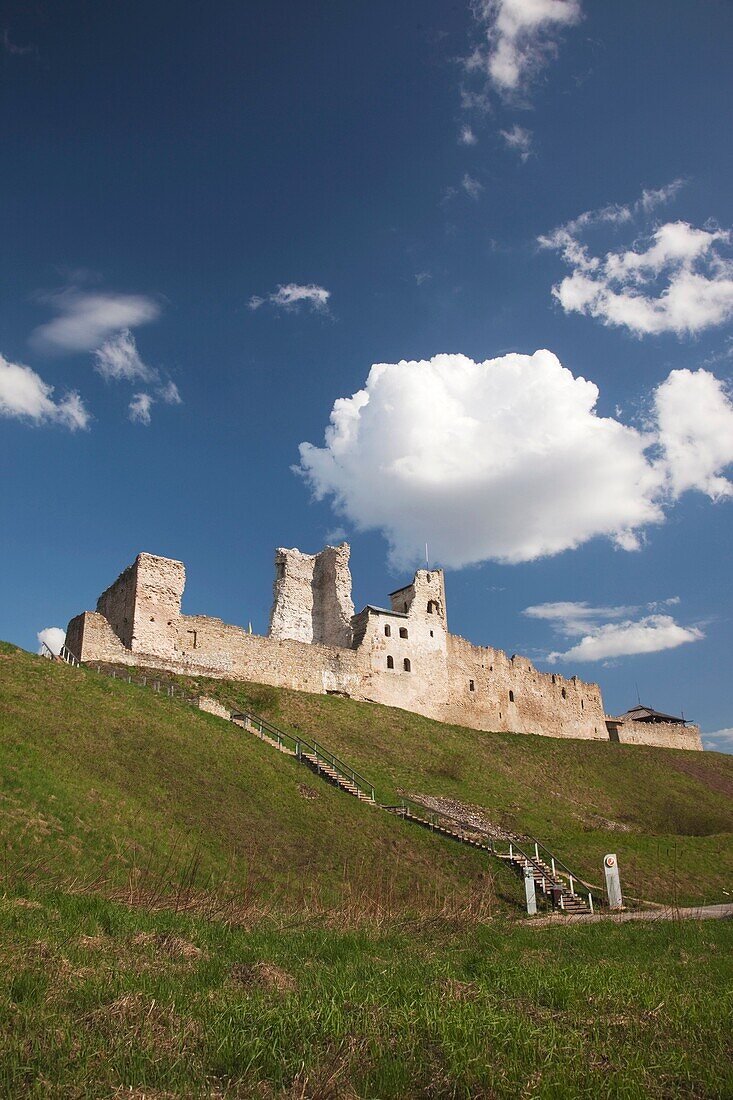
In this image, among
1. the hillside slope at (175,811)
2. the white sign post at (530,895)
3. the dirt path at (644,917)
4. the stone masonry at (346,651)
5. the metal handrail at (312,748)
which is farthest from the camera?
the stone masonry at (346,651)

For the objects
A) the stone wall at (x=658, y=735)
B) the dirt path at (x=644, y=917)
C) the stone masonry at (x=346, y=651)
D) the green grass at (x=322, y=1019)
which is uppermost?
the stone masonry at (x=346, y=651)

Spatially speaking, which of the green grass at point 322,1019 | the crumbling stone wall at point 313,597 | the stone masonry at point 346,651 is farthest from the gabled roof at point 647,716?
the green grass at point 322,1019

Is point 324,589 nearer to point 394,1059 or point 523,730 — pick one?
point 523,730

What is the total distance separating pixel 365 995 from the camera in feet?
21.7

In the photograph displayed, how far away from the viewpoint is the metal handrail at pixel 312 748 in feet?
104

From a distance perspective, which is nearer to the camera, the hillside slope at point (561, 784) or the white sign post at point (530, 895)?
the white sign post at point (530, 895)

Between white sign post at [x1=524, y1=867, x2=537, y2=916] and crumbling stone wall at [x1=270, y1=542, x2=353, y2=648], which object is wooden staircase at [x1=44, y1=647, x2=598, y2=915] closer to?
white sign post at [x1=524, y1=867, x2=537, y2=916]

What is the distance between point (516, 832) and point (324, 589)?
96.2 feet

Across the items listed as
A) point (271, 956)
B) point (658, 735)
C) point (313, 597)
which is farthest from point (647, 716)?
point (271, 956)

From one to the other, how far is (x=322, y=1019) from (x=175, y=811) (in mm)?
16811

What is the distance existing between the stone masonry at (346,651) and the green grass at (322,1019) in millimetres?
31194

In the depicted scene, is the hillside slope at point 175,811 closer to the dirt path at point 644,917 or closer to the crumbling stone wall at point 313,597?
the dirt path at point 644,917

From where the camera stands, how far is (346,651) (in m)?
50.1

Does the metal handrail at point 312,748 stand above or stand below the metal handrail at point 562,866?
above
